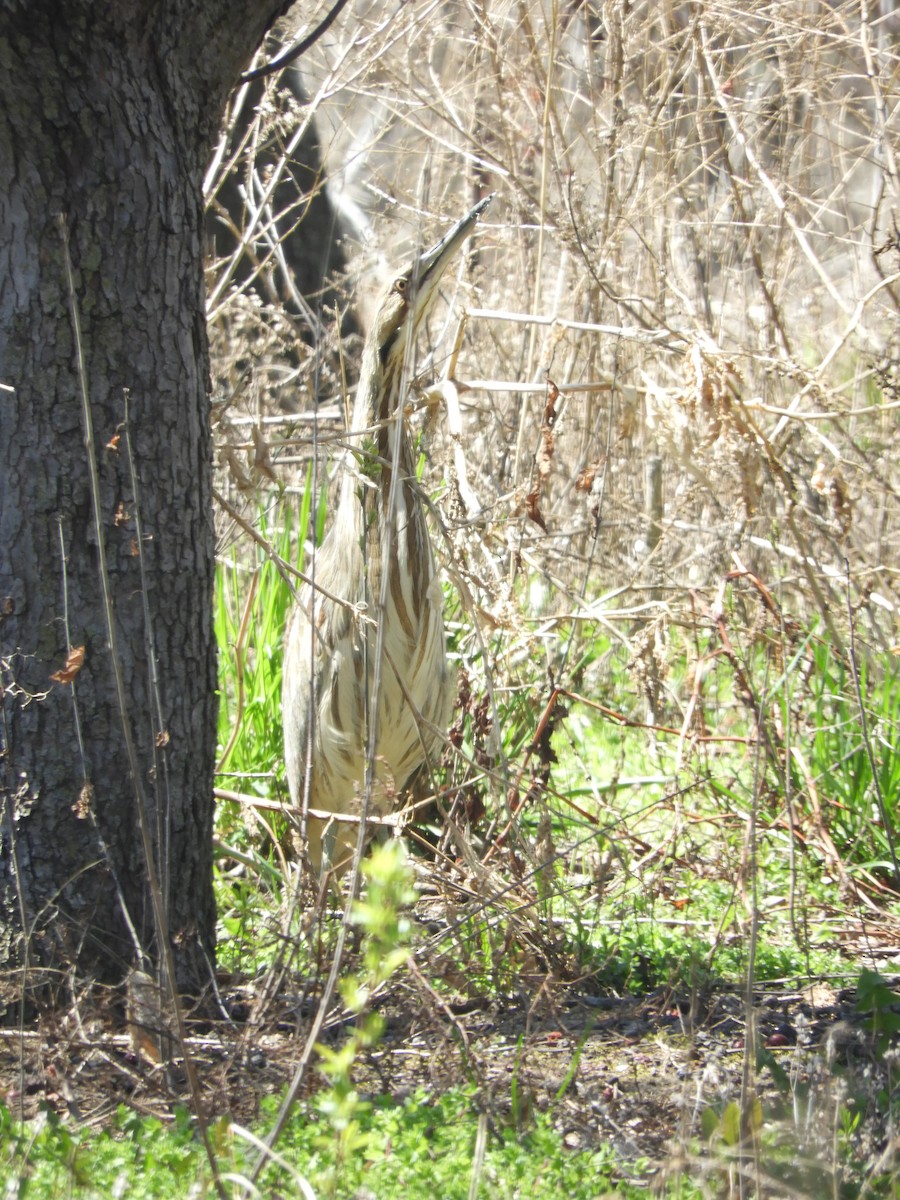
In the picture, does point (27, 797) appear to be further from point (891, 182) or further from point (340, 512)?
point (891, 182)

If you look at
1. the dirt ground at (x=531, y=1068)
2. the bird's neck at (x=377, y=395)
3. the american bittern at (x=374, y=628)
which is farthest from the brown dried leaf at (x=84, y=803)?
the bird's neck at (x=377, y=395)

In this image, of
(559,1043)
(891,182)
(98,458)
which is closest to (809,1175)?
(559,1043)

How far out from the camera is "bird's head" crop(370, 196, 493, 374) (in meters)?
3.38

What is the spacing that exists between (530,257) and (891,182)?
63.3 inches

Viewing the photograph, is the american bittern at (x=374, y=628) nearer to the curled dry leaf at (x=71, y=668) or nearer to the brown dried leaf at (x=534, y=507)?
the brown dried leaf at (x=534, y=507)

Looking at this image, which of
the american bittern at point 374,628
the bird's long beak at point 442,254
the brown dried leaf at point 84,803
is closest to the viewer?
the brown dried leaf at point 84,803

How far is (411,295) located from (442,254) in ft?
0.46

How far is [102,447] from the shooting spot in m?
2.41

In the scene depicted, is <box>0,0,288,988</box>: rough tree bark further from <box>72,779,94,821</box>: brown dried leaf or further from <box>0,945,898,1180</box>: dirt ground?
<box>0,945,898,1180</box>: dirt ground

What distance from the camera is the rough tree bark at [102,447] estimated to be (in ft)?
7.61

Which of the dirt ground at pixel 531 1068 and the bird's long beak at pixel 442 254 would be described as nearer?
the dirt ground at pixel 531 1068

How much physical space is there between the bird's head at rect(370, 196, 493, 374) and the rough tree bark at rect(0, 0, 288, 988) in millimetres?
915

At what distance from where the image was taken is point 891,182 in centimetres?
377

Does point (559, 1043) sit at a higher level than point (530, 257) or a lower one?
lower
